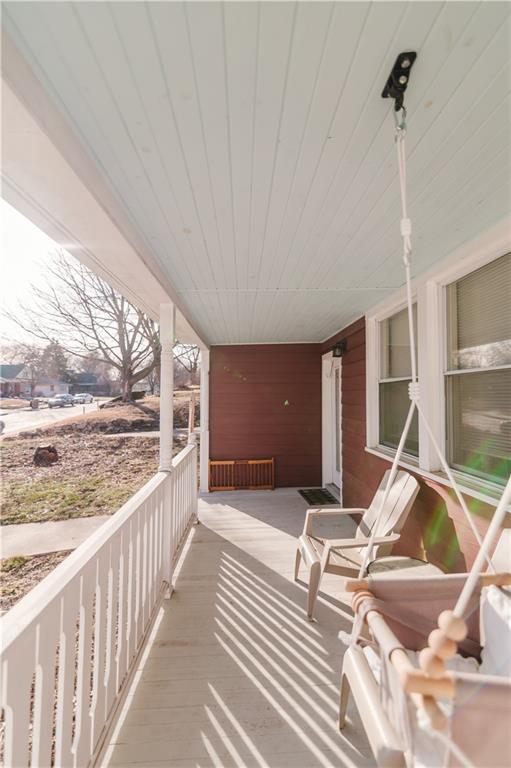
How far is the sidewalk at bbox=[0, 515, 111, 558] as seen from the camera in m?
4.11

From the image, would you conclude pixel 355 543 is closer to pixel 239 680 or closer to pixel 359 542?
pixel 359 542

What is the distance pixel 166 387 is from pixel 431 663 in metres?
2.60

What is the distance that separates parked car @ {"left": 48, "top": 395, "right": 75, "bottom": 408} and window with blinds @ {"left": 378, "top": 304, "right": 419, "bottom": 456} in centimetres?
612

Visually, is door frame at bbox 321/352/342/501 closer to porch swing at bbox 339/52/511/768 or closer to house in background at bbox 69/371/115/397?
porch swing at bbox 339/52/511/768

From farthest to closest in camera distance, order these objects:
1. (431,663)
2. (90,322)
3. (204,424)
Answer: (90,322), (204,424), (431,663)

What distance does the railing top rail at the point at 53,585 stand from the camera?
37.0 inches

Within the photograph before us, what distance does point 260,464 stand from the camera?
228 inches

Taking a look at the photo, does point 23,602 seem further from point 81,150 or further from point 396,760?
point 81,150

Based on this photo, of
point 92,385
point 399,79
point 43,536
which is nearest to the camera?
point 399,79

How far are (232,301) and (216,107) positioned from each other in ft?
7.48

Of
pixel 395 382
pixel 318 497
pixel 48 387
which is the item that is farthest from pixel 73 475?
pixel 395 382

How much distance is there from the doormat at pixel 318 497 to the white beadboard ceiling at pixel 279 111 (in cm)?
395

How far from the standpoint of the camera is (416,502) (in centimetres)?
273

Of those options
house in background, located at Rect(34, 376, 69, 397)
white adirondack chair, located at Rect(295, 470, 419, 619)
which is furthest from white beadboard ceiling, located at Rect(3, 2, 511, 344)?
house in background, located at Rect(34, 376, 69, 397)
